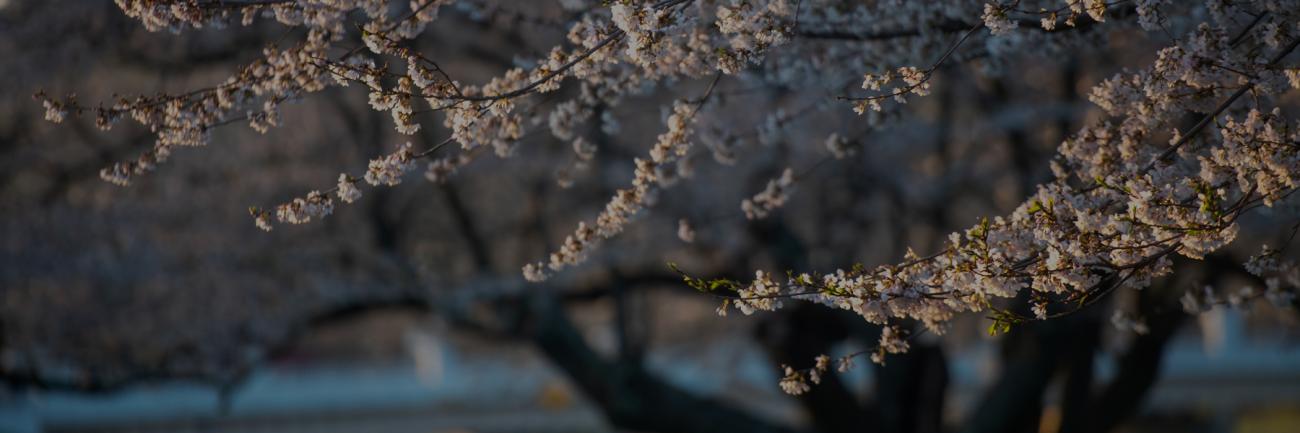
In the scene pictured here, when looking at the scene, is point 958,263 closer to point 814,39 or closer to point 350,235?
point 814,39

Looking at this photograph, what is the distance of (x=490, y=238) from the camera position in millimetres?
14516

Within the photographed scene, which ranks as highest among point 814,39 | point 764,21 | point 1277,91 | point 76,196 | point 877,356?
point 76,196

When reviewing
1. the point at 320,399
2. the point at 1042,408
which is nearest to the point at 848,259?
the point at 1042,408

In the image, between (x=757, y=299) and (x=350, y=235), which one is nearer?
(x=757, y=299)

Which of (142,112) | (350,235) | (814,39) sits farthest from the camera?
(350,235)

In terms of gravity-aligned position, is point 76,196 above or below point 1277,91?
above

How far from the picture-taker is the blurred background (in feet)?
30.3

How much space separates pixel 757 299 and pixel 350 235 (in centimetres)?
888

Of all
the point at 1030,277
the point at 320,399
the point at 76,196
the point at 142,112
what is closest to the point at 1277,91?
the point at 1030,277

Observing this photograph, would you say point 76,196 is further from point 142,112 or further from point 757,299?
point 757,299

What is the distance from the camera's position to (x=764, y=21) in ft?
13.5

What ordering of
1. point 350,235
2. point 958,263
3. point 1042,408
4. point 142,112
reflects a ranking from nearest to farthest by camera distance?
point 958,263 → point 142,112 → point 1042,408 → point 350,235

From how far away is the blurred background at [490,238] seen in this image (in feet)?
30.3

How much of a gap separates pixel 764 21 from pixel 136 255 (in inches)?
324
